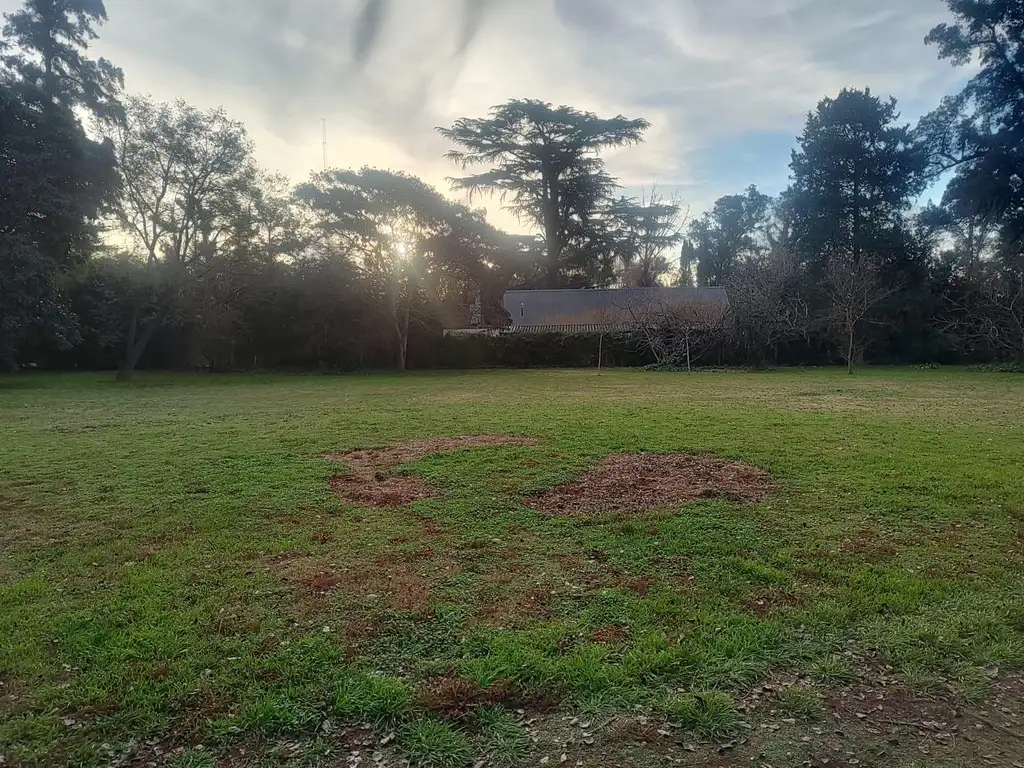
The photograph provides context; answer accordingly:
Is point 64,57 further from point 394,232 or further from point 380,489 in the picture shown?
point 380,489

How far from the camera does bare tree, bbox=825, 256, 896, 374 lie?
19.7 metres

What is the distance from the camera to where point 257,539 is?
13.5 feet

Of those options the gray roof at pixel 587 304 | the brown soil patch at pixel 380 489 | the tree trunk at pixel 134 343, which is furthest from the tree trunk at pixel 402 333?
the brown soil patch at pixel 380 489

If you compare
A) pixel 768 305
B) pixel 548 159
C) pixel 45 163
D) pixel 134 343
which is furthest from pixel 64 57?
pixel 768 305

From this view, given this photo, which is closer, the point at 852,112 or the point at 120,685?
the point at 120,685

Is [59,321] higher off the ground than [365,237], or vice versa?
[365,237]

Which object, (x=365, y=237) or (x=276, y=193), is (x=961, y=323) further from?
(x=276, y=193)

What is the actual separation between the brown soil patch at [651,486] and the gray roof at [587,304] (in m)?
16.8

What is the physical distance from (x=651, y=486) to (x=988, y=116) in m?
26.2

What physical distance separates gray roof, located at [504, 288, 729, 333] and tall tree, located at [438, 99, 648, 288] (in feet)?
14.7

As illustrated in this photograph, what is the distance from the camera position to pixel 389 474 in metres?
6.00

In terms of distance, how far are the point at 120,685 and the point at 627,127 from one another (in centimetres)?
3007

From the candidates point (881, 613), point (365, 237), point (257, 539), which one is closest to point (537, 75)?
point (257, 539)

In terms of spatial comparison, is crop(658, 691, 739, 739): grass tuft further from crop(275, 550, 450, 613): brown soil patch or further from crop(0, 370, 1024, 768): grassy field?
crop(275, 550, 450, 613): brown soil patch
